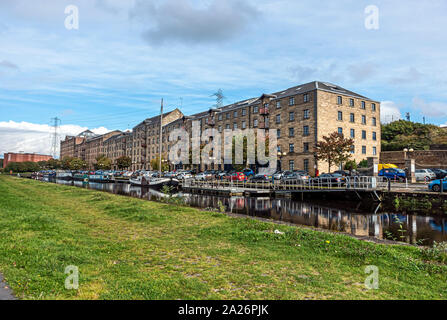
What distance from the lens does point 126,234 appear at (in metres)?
8.88

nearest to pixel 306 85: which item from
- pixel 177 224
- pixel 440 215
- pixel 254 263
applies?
pixel 440 215

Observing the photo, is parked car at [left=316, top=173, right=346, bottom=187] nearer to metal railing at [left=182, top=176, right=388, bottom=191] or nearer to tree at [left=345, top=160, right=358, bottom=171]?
metal railing at [left=182, top=176, right=388, bottom=191]

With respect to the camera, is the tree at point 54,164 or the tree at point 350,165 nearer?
the tree at point 350,165

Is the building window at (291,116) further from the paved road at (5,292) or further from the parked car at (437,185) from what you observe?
the paved road at (5,292)

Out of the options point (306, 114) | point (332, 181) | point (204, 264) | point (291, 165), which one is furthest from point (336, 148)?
point (204, 264)

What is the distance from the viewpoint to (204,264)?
5.91 meters

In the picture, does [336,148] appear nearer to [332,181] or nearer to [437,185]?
[332,181]

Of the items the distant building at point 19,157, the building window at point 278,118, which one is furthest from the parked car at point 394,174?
the distant building at point 19,157

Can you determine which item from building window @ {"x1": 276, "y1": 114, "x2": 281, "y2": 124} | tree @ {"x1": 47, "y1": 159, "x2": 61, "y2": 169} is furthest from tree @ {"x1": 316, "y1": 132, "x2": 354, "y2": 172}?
tree @ {"x1": 47, "y1": 159, "x2": 61, "y2": 169}

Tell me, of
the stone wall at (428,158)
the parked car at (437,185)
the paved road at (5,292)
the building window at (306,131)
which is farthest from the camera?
the building window at (306,131)

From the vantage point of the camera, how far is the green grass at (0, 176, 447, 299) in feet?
14.8

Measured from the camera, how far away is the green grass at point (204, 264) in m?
→ 4.52

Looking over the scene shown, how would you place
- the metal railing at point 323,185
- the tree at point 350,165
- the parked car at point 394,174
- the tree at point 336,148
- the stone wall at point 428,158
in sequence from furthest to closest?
the tree at point 350,165
the stone wall at point 428,158
the tree at point 336,148
the parked car at point 394,174
the metal railing at point 323,185
